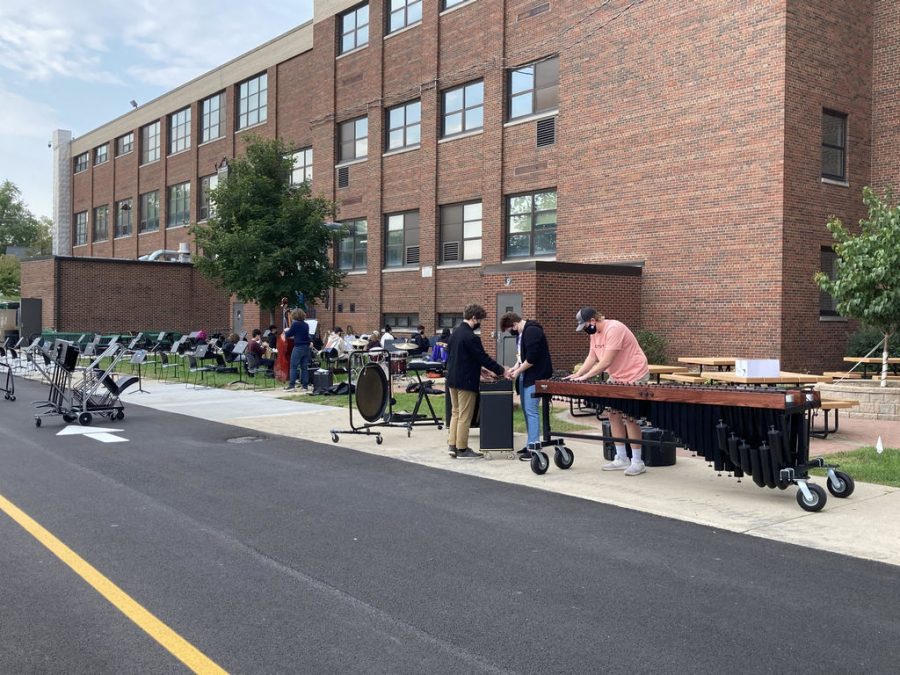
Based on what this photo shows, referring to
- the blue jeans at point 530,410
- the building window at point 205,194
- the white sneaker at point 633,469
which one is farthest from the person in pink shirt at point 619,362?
the building window at point 205,194

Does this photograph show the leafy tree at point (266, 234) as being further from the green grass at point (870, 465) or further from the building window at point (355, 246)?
the green grass at point (870, 465)

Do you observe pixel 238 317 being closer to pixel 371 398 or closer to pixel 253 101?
pixel 253 101

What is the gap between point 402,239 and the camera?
31.6m

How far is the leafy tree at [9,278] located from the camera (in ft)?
240

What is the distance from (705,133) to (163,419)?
14.1 meters

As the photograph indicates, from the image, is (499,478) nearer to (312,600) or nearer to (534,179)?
(312,600)

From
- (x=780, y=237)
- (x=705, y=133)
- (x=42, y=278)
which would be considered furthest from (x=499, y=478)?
(x=42, y=278)

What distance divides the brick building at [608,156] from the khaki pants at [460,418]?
10119 millimetres

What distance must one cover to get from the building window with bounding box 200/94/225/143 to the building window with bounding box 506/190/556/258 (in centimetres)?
2312

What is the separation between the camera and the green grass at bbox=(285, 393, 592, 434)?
13891 millimetres

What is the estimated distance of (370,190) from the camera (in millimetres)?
32625

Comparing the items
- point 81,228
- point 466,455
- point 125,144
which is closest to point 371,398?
point 466,455

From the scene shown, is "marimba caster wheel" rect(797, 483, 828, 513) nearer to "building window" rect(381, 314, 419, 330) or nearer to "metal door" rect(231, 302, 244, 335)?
"building window" rect(381, 314, 419, 330)

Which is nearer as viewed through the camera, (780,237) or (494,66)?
(780,237)
